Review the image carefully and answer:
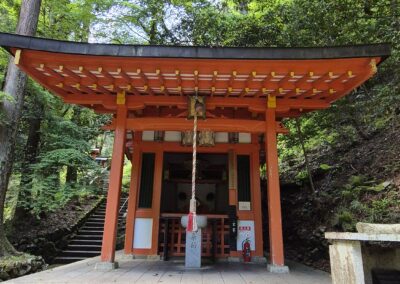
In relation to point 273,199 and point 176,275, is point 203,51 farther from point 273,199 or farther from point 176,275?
point 176,275

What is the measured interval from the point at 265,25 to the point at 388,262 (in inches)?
228

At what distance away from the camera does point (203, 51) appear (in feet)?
12.9

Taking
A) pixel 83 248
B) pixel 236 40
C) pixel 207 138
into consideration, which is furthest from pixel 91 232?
pixel 236 40

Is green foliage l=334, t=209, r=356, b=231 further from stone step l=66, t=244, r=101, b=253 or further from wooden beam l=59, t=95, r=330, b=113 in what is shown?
stone step l=66, t=244, r=101, b=253

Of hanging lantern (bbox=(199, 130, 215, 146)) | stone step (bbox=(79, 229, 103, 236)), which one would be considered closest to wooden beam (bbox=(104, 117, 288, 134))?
hanging lantern (bbox=(199, 130, 215, 146))

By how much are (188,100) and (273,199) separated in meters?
2.19

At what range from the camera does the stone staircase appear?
8234mm

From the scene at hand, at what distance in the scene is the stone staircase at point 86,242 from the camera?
823cm

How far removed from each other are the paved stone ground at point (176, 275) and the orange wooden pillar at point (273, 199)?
0.76 ft

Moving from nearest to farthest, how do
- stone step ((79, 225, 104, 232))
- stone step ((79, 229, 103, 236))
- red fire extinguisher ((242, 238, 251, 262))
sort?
red fire extinguisher ((242, 238, 251, 262)) → stone step ((79, 229, 103, 236)) → stone step ((79, 225, 104, 232))

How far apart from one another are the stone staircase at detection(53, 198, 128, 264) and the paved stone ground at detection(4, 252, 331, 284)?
384 centimetres

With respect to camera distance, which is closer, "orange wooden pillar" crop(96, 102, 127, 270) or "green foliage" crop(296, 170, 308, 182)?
"orange wooden pillar" crop(96, 102, 127, 270)

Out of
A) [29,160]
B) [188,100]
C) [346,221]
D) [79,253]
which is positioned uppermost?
[188,100]

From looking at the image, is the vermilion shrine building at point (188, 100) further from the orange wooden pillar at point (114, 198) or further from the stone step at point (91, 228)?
the stone step at point (91, 228)
